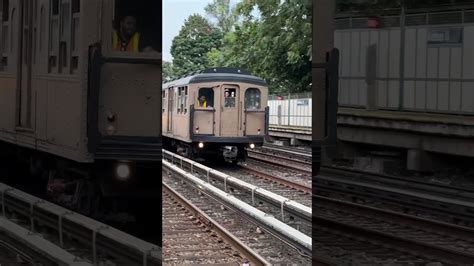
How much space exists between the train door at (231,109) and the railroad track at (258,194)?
0.13 m

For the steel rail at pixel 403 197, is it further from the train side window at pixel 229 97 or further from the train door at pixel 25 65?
the train door at pixel 25 65

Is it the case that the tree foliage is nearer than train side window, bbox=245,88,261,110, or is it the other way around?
the tree foliage

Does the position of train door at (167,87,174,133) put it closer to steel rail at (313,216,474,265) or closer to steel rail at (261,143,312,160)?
steel rail at (261,143,312,160)

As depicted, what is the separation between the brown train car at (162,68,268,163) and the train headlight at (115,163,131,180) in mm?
107

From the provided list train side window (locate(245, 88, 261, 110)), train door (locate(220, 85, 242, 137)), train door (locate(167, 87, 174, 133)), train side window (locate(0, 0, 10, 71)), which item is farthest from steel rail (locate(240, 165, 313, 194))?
train side window (locate(0, 0, 10, 71))

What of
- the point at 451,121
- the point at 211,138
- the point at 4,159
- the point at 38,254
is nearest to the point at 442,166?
the point at 451,121

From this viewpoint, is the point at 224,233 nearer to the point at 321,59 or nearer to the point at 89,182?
the point at 89,182

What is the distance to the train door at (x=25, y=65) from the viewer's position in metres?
1.31

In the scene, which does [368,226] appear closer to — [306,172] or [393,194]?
[393,194]

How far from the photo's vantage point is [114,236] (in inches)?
47.1

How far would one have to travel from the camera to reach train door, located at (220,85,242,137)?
1.38m

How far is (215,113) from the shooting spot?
149 centimetres

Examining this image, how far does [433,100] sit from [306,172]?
38cm

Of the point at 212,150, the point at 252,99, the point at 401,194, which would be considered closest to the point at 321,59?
the point at 252,99
